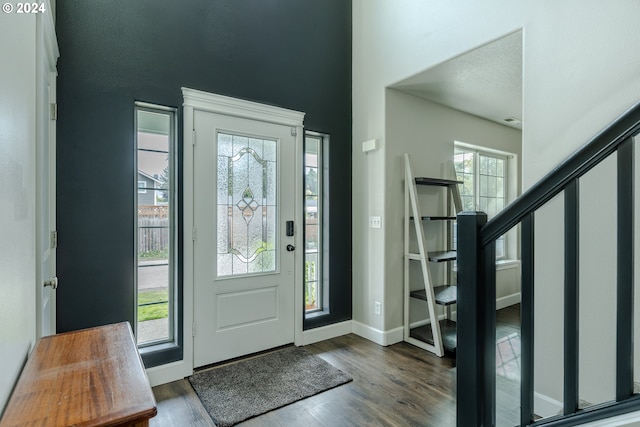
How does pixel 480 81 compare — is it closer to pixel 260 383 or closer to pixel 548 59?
pixel 548 59

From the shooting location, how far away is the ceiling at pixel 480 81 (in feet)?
8.18

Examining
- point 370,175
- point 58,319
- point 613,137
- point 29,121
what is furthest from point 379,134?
point 58,319

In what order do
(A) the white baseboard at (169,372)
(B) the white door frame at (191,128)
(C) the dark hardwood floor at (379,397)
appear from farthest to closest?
(B) the white door frame at (191,128) < (A) the white baseboard at (169,372) < (C) the dark hardwood floor at (379,397)

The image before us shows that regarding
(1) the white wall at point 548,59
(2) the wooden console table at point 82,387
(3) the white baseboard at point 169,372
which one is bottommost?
(3) the white baseboard at point 169,372

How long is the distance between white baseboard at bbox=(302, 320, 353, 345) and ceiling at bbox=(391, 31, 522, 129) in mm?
2376

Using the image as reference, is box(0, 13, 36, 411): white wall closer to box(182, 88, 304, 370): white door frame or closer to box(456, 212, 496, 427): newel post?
box(182, 88, 304, 370): white door frame

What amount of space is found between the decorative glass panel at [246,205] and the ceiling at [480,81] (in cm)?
143

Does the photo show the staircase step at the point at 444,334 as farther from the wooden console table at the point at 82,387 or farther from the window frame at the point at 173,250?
the wooden console table at the point at 82,387

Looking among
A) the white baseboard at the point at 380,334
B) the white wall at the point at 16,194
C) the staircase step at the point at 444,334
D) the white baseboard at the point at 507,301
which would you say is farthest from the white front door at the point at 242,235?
the white baseboard at the point at 507,301


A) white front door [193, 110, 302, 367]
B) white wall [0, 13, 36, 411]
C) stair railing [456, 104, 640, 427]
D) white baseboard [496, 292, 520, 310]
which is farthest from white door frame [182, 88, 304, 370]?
white baseboard [496, 292, 520, 310]

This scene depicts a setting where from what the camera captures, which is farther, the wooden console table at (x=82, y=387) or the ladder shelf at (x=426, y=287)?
the ladder shelf at (x=426, y=287)

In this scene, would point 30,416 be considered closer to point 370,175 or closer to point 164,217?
point 164,217

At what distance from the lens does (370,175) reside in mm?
3312

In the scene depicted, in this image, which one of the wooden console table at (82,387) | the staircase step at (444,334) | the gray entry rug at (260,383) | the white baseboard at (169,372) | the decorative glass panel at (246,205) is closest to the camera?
the wooden console table at (82,387)
